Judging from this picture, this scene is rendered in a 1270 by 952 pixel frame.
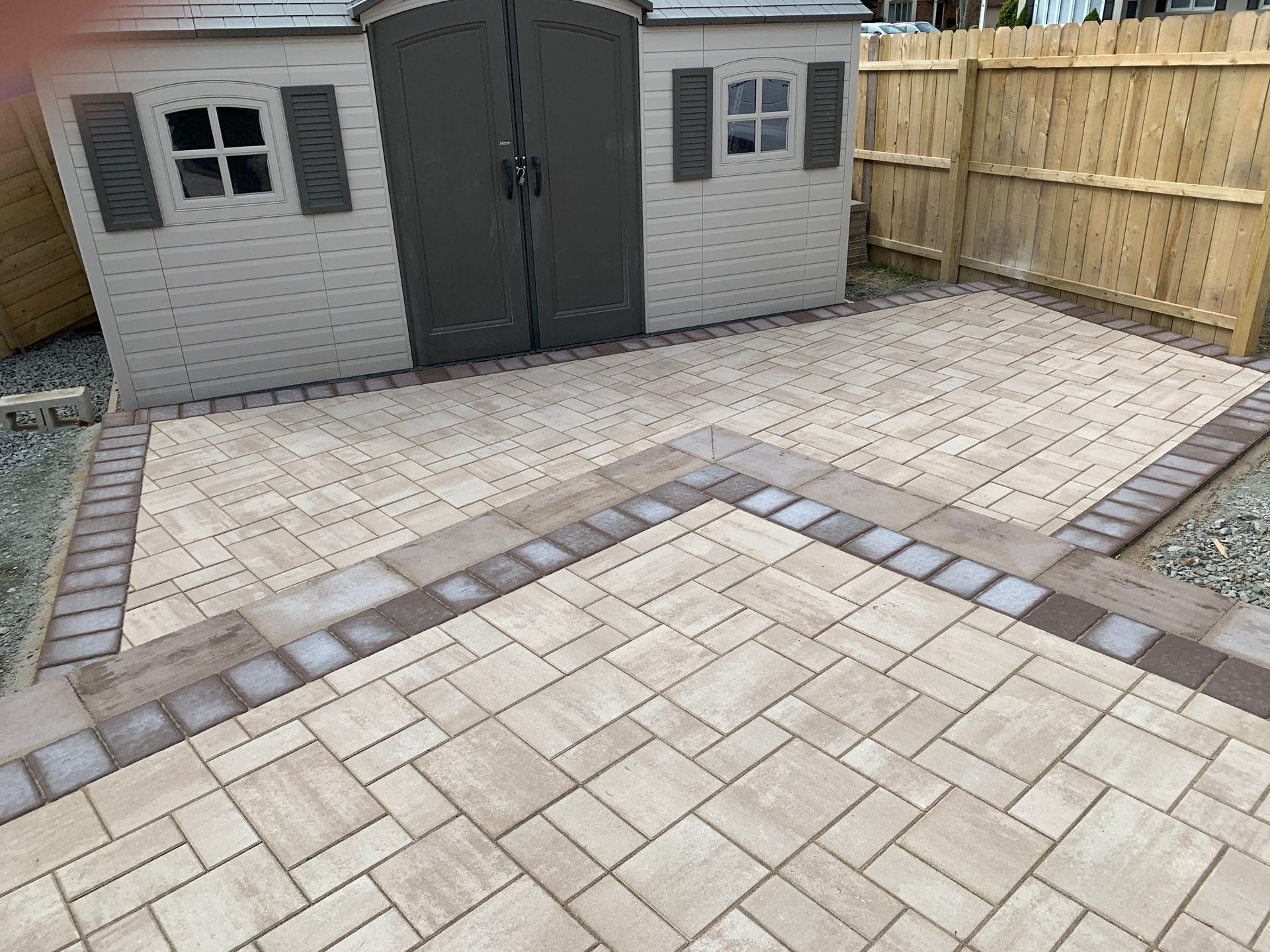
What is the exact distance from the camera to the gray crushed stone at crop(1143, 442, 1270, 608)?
11.6ft

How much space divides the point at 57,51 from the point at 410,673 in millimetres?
2905

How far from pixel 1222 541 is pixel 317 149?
504 centimetres

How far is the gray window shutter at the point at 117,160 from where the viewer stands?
16.2 feet

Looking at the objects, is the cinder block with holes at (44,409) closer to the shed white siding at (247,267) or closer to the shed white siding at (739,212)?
the shed white siding at (247,267)

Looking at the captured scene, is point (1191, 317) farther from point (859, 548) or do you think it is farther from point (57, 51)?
point (57, 51)

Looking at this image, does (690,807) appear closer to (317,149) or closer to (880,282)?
(317,149)

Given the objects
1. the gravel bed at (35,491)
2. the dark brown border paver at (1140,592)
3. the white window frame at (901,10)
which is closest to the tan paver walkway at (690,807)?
the dark brown border paver at (1140,592)

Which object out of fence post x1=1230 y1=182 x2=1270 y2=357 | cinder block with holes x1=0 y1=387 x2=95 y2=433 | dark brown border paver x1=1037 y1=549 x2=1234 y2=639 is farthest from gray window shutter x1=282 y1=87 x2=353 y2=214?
fence post x1=1230 y1=182 x2=1270 y2=357

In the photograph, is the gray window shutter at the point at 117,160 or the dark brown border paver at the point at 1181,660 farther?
the gray window shutter at the point at 117,160

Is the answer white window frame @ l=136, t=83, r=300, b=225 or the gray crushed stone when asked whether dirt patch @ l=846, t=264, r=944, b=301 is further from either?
white window frame @ l=136, t=83, r=300, b=225

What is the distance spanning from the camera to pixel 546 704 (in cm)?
301

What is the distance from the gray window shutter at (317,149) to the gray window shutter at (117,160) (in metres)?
0.78

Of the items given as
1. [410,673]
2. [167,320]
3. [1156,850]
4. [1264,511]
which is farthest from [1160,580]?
[167,320]

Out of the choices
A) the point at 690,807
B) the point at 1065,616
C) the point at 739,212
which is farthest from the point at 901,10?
the point at 690,807
